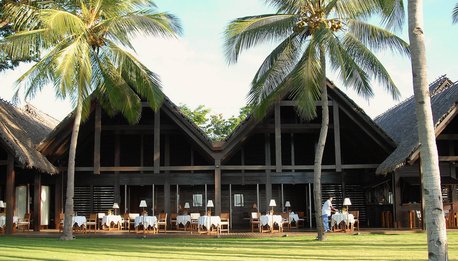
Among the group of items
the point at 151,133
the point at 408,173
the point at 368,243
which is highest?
the point at 151,133

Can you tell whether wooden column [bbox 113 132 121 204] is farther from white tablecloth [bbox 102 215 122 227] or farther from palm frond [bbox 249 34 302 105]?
palm frond [bbox 249 34 302 105]

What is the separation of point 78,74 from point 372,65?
7956 mm

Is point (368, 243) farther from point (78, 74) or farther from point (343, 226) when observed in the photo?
point (78, 74)

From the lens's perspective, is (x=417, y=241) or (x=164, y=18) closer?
(x=417, y=241)

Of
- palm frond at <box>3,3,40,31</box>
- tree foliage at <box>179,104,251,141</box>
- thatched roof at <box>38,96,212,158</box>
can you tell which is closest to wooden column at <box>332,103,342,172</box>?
thatched roof at <box>38,96,212,158</box>

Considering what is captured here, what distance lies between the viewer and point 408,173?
65.9 feet

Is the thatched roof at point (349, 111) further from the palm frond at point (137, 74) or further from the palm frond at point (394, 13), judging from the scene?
the palm frond at point (394, 13)

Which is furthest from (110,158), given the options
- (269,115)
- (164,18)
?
(164,18)

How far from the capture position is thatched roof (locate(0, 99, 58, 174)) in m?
17.4

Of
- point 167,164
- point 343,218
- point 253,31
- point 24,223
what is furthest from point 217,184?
point 24,223

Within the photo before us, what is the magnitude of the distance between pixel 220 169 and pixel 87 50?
22.0ft

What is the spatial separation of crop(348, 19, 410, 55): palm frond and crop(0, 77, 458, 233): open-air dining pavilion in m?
3.83

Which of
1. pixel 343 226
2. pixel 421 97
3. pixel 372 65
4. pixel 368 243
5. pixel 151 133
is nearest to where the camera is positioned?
pixel 421 97

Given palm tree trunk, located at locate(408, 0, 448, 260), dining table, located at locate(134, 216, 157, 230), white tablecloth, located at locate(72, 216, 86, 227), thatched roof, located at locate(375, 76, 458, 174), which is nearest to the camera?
palm tree trunk, located at locate(408, 0, 448, 260)
